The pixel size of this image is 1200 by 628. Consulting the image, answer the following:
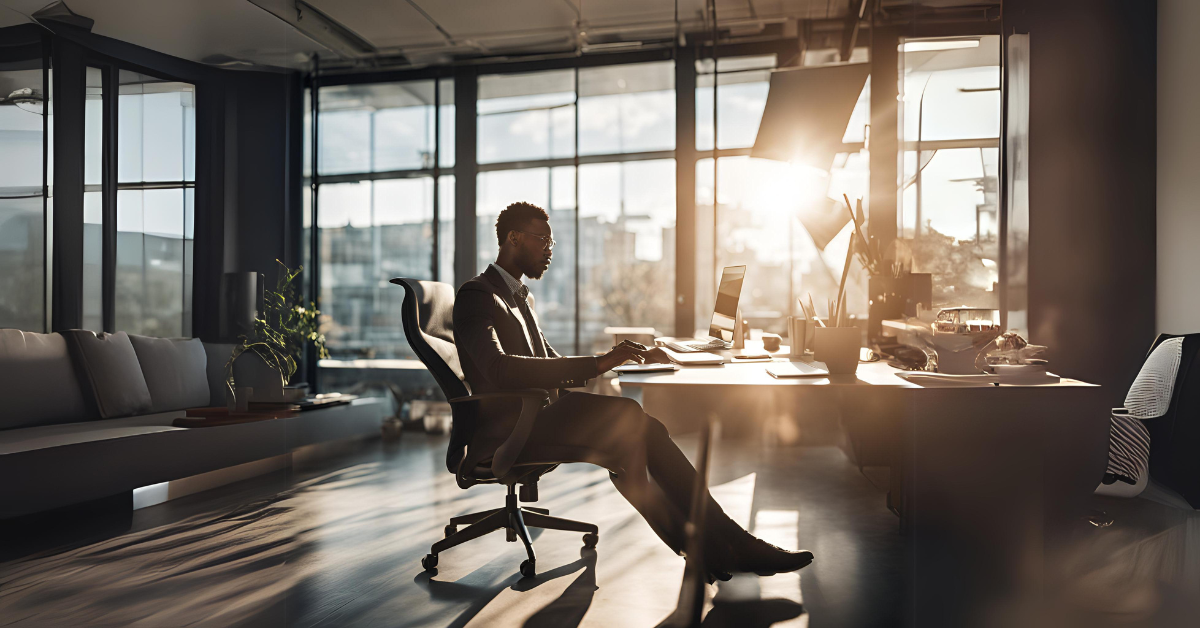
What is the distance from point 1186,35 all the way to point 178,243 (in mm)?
5096

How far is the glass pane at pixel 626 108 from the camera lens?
22.6 ft

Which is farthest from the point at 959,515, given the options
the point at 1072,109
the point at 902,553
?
the point at 1072,109

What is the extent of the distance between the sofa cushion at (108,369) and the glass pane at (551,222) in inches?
164

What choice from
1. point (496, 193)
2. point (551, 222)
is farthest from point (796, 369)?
point (496, 193)

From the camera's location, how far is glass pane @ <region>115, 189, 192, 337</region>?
2646 mm

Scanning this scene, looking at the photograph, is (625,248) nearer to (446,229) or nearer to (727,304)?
(446,229)

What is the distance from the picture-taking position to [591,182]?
706cm

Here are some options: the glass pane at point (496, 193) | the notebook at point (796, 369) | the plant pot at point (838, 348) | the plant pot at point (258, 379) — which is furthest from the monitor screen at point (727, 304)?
the glass pane at point (496, 193)

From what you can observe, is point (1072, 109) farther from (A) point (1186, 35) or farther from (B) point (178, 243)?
(B) point (178, 243)

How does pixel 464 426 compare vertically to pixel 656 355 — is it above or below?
below

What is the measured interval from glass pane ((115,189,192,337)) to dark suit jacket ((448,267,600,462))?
134 cm

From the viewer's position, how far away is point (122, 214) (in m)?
2.63

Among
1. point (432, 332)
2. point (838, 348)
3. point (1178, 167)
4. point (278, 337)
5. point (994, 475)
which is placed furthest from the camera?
point (278, 337)

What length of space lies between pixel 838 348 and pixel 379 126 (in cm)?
647
